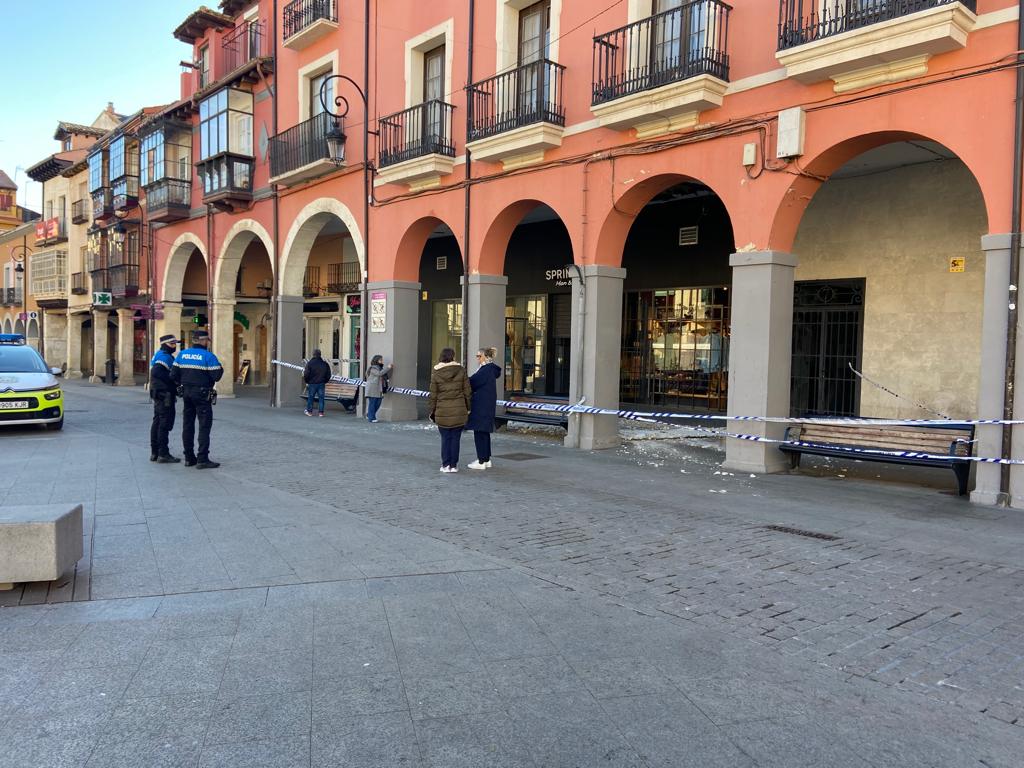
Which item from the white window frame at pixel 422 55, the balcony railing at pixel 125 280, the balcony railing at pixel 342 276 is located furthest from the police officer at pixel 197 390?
the balcony railing at pixel 125 280

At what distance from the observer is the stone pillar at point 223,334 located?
23.0 metres

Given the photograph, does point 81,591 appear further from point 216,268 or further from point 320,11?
point 216,268

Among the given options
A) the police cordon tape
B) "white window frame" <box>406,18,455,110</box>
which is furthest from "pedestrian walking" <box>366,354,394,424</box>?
"white window frame" <box>406,18,455,110</box>

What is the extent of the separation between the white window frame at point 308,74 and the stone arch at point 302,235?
88.0 inches

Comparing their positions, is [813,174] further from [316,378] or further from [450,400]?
[316,378]

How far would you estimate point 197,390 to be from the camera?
32.8ft

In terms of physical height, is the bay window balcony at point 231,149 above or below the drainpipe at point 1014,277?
above

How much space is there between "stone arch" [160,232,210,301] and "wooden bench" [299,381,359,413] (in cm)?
889

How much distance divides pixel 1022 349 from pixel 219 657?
7936mm

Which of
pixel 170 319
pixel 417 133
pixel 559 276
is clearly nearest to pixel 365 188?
pixel 417 133

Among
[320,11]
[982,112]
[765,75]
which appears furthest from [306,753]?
[320,11]

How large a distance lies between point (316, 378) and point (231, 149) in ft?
26.0

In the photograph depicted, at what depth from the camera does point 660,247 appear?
17453mm

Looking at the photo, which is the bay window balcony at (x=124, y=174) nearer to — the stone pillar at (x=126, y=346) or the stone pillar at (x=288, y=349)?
the stone pillar at (x=126, y=346)
